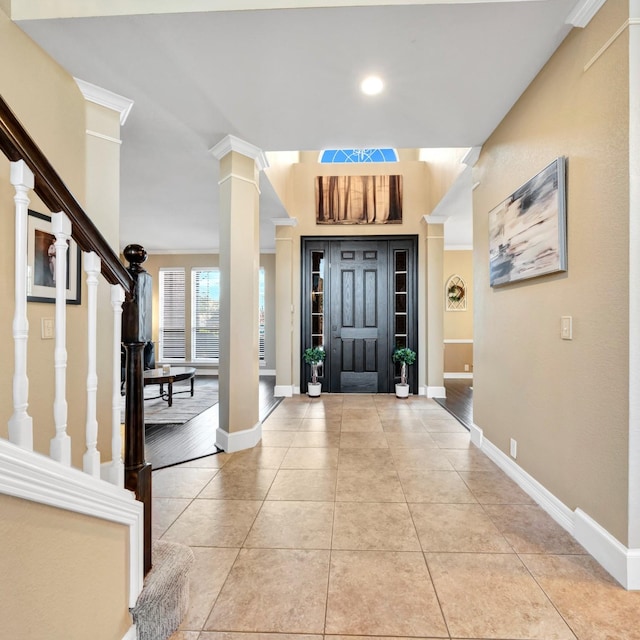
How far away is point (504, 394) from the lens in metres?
2.81

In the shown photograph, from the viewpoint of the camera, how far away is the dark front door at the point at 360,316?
571 centimetres

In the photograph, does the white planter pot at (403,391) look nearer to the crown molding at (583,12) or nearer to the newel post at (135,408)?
the crown molding at (583,12)

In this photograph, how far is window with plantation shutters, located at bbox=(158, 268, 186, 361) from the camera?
8.45 m

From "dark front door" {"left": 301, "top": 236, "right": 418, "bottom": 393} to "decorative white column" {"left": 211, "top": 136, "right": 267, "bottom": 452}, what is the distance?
7.85 ft

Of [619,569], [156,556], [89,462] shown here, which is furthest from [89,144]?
[619,569]

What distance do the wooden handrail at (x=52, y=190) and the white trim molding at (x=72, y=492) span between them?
2.01 feet

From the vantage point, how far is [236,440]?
3.31 meters

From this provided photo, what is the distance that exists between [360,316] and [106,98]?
4028 millimetres

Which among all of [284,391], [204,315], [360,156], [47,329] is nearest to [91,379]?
[47,329]

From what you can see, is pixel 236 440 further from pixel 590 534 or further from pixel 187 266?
pixel 187 266

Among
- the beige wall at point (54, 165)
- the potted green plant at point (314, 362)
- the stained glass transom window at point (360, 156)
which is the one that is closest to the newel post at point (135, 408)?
the beige wall at point (54, 165)

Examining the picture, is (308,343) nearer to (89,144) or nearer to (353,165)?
(353,165)

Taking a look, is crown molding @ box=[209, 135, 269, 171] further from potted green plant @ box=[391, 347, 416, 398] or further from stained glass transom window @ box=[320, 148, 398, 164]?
potted green plant @ box=[391, 347, 416, 398]

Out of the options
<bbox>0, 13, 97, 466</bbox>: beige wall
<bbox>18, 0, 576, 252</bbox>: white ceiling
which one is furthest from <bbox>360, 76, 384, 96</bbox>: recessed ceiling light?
<bbox>0, 13, 97, 466</bbox>: beige wall
